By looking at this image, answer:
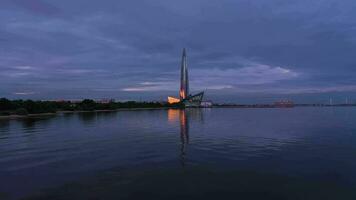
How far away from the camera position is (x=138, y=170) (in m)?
19.5

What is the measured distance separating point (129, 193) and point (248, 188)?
6419 mm

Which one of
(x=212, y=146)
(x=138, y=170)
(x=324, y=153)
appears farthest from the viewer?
(x=212, y=146)

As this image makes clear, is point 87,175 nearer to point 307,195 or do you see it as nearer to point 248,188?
point 248,188

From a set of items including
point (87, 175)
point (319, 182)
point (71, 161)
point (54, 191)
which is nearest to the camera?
point (54, 191)

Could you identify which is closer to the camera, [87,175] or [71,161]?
[87,175]

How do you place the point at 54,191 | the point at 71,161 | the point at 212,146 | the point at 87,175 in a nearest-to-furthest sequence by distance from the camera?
the point at 54,191
the point at 87,175
the point at 71,161
the point at 212,146

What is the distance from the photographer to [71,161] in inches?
893

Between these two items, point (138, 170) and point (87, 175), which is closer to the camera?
point (87, 175)

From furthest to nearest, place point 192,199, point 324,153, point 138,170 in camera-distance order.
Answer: point 324,153
point 138,170
point 192,199

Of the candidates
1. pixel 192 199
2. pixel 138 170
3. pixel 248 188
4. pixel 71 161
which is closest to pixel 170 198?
pixel 192 199

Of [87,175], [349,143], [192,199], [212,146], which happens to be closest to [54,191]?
[87,175]

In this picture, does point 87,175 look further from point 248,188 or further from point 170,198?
point 248,188

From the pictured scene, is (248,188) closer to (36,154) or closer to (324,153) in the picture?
(324,153)

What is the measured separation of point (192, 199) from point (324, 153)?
1741 cm
